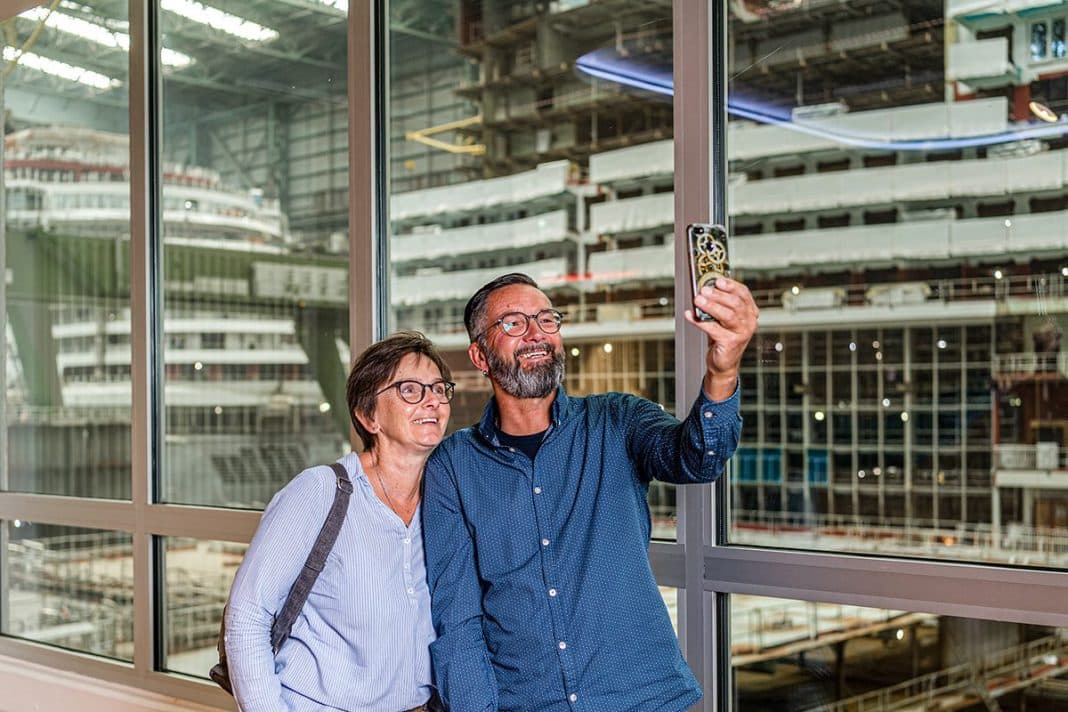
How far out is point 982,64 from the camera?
16.5 metres

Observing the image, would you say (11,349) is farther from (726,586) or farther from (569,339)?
(569,339)

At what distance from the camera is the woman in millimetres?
1607

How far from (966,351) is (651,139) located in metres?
6.76

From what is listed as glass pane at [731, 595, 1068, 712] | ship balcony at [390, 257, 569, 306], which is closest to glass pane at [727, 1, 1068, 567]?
glass pane at [731, 595, 1068, 712]

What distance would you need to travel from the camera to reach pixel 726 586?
2.01 m

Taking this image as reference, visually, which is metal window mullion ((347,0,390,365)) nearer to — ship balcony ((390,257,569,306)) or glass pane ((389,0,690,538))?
glass pane ((389,0,690,538))

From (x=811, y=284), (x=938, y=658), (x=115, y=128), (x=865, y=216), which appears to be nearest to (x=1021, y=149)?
(x=865, y=216)

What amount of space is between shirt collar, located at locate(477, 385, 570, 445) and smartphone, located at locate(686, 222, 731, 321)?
0.41m

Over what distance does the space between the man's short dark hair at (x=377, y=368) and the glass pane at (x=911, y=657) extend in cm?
971

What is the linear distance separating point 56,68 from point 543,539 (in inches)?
146

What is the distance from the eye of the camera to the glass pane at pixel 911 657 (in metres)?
12.2

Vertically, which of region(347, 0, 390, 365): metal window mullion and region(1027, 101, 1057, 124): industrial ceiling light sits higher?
region(1027, 101, 1057, 124): industrial ceiling light

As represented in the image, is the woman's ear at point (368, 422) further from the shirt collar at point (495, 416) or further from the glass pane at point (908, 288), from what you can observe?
the glass pane at point (908, 288)

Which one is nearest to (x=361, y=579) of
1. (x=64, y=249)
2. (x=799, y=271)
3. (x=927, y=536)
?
(x=64, y=249)
